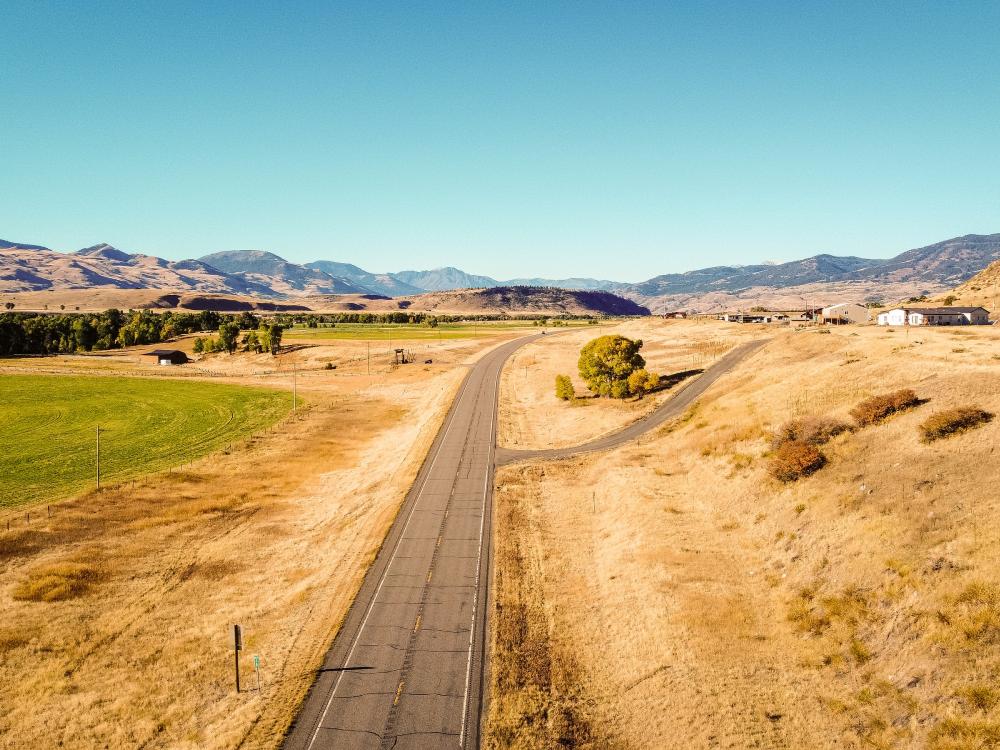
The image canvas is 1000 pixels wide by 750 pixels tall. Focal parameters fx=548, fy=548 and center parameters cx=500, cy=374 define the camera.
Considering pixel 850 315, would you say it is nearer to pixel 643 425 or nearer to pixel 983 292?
pixel 983 292

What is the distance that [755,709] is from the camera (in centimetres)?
2334

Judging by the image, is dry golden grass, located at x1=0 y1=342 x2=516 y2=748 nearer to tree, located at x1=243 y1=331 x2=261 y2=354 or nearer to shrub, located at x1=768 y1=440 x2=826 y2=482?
shrub, located at x1=768 y1=440 x2=826 y2=482

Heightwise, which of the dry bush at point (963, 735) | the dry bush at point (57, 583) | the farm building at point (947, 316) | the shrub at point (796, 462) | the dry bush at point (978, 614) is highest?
the farm building at point (947, 316)

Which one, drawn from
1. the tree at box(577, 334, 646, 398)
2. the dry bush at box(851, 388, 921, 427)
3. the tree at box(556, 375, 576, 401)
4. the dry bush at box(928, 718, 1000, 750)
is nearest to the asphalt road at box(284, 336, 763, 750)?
the dry bush at box(928, 718, 1000, 750)

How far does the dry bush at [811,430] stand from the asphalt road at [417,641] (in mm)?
25720

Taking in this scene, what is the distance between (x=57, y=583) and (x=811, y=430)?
2181 inches

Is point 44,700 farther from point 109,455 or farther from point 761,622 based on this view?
point 109,455

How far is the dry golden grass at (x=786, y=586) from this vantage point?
72.4ft

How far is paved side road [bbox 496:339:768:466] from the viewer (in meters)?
62.8

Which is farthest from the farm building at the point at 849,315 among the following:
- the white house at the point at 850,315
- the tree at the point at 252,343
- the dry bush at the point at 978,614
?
the tree at the point at 252,343

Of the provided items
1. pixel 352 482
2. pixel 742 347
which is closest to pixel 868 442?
pixel 352 482

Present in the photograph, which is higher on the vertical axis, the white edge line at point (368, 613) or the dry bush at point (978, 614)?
the dry bush at point (978, 614)

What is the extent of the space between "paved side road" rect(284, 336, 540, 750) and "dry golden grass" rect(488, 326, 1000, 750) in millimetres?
1864

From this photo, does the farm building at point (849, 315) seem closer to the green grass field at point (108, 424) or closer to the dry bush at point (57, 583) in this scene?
the green grass field at point (108, 424)
